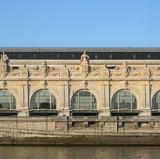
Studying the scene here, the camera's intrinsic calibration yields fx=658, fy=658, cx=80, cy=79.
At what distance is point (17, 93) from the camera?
3051 inches

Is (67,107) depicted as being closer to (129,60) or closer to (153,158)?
(129,60)

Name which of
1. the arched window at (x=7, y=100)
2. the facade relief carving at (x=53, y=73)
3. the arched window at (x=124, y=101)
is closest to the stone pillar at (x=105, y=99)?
the arched window at (x=124, y=101)

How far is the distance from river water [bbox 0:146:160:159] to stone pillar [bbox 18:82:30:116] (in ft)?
43.8

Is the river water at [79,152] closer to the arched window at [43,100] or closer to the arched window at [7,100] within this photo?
the arched window at [7,100]

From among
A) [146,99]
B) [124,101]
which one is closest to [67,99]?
[124,101]

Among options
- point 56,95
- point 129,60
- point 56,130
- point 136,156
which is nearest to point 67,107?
point 56,95

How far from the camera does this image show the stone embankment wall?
67938mm

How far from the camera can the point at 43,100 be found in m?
77.6

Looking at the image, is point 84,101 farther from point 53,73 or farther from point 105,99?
point 53,73

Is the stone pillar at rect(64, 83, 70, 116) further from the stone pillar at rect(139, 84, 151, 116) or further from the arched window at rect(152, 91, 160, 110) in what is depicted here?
the arched window at rect(152, 91, 160, 110)

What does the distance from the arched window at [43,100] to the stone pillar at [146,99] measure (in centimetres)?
1045

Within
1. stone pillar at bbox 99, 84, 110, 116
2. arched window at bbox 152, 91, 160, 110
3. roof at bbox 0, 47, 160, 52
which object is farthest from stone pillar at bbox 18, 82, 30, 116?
roof at bbox 0, 47, 160, 52

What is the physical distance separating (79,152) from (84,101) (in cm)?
2037

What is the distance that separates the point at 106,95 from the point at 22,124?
12863mm
